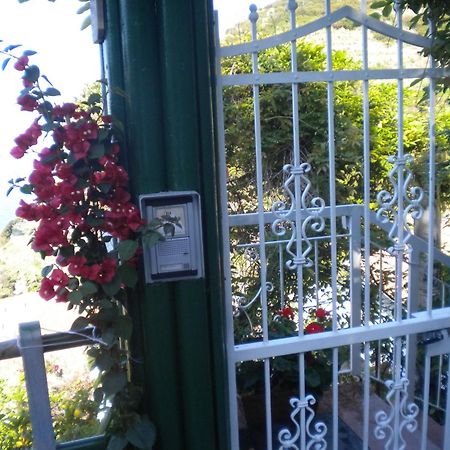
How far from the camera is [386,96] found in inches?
173

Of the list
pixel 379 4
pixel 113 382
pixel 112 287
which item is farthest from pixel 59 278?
pixel 379 4

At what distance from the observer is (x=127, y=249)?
1.40 meters

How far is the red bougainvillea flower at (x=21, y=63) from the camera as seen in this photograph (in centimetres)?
132

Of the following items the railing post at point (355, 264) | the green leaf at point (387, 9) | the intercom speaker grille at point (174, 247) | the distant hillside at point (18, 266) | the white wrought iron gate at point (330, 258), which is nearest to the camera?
the intercom speaker grille at point (174, 247)

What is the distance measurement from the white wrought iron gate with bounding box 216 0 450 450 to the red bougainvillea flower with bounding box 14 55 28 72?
567 millimetres

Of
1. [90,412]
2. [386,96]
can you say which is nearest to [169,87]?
[90,412]

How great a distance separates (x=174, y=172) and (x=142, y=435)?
0.82 metres

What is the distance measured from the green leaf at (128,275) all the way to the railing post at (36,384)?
31cm

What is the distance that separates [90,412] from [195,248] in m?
0.78

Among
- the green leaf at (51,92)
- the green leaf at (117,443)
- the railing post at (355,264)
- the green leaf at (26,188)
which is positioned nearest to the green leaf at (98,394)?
the green leaf at (117,443)

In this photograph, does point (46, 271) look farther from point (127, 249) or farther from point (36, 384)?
point (36, 384)

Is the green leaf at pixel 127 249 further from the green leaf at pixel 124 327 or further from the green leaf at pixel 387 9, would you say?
the green leaf at pixel 387 9

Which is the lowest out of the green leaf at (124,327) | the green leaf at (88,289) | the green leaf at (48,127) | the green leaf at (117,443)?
the green leaf at (117,443)

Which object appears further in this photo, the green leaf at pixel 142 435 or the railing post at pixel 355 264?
the railing post at pixel 355 264
